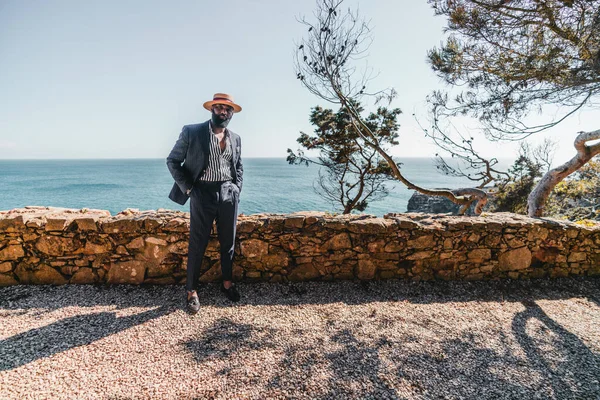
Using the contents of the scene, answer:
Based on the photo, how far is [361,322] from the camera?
2.92m

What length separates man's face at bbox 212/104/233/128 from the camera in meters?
3.10

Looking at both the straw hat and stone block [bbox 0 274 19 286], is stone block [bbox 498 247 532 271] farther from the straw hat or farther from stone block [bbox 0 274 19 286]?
stone block [bbox 0 274 19 286]

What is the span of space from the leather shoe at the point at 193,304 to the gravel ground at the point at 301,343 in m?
0.06

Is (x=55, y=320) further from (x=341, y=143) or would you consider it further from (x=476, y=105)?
(x=341, y=143)

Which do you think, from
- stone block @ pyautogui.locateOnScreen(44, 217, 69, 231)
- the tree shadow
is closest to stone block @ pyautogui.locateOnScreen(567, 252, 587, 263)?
the tree shadow

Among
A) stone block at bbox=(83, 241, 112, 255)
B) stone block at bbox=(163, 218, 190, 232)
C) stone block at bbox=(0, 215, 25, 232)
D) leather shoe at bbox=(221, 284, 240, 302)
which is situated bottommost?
leather shoe at bbox=(221, 284, 240, 302)

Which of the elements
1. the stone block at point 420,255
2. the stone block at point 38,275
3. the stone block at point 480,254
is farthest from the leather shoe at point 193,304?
the stone block at point 480,254

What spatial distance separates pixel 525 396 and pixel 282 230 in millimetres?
2587

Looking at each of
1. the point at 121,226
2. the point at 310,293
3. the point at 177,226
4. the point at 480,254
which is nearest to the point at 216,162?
the point at 177,226

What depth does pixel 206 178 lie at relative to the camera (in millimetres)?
3084

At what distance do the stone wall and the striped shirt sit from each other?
2.32ft

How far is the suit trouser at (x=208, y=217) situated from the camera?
3.06 meters

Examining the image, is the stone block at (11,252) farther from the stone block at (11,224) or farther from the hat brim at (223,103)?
the hat brim at (223,103)

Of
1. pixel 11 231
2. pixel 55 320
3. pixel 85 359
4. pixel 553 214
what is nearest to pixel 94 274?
pixel 55 320
